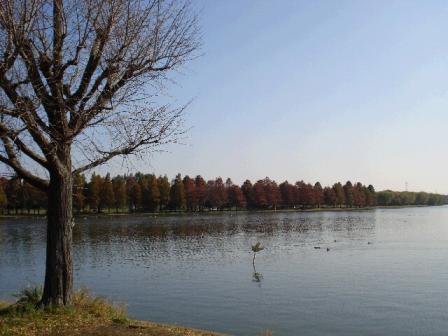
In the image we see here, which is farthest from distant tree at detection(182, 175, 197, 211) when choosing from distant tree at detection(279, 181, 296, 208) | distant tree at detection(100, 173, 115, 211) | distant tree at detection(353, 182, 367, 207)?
distant tree at detection(353, 182, 367, 207)

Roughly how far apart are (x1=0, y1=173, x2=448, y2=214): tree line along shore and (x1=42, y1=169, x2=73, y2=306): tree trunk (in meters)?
92.9

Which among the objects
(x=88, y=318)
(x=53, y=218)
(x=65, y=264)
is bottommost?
(x=88, y=318)

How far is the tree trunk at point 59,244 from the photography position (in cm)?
1266

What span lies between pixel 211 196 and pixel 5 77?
444 ft

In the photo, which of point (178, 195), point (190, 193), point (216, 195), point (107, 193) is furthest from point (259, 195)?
point (107, 193)

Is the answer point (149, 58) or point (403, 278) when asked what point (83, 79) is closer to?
point (149, 58)

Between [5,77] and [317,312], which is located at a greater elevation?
[5,77]

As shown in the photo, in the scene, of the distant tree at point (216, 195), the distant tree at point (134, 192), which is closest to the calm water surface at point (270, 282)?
the distant tree at point (134, 192)

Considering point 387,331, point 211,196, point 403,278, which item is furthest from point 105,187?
point 387,331

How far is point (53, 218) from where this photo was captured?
42.4 ft

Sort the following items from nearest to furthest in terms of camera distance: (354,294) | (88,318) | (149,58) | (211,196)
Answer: (88,318) < (149,58) < (354,294) < (211,196)

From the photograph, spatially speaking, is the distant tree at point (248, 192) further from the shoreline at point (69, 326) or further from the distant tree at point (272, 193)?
the shoreline at point (69, 326)

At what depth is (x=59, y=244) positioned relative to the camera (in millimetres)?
12781

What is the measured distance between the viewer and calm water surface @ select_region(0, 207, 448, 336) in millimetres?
19531
